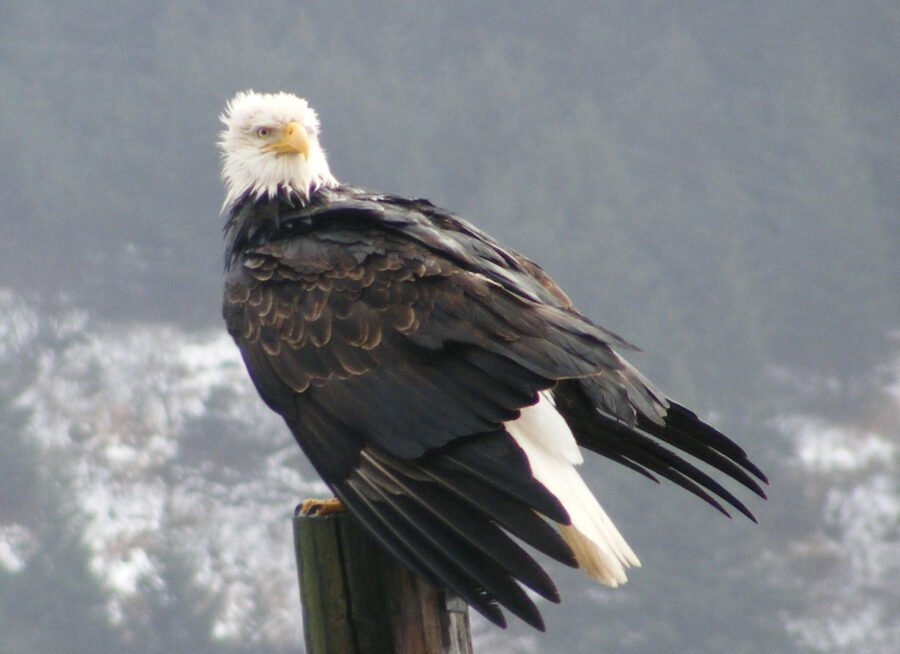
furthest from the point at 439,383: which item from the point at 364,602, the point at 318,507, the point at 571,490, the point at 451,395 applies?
the point at 364,602

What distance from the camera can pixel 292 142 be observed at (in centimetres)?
553

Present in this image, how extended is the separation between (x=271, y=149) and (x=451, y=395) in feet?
6.88

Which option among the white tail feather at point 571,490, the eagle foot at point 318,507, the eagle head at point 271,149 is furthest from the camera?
the eagle head at point 271,149

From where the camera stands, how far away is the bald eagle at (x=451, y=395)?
3623 mm

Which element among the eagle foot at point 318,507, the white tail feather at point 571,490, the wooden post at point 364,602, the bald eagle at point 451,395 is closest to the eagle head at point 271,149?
the bald eagle at point 451,395

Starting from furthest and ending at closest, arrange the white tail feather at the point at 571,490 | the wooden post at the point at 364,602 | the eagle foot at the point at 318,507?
1. the eagle foot at the point at 318,507
2. the white tail feather at the point at 571,490
3. the wooden post at the point at 364,602

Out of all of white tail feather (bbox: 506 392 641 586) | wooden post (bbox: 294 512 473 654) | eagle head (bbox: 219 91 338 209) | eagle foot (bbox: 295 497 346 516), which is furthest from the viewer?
eagle head (bbox: 219 91 338 209)

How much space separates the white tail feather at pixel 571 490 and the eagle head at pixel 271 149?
1790mm

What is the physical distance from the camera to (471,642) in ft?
12.0

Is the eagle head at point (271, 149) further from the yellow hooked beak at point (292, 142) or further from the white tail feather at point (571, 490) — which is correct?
the white tail feather at point (571, 490)

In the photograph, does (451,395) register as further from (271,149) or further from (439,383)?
(271,149)

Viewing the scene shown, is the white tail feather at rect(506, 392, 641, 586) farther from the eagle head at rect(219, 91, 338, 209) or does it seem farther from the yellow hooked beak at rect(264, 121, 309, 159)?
the yellow hooked beak at rect(264, 121, 309, 159)

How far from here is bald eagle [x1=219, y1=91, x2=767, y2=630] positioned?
362 centimetres

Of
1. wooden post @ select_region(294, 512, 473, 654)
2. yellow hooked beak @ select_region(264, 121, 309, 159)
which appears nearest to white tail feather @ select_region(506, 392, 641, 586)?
wooden post @ select_region(294, 512, 473, 654)
